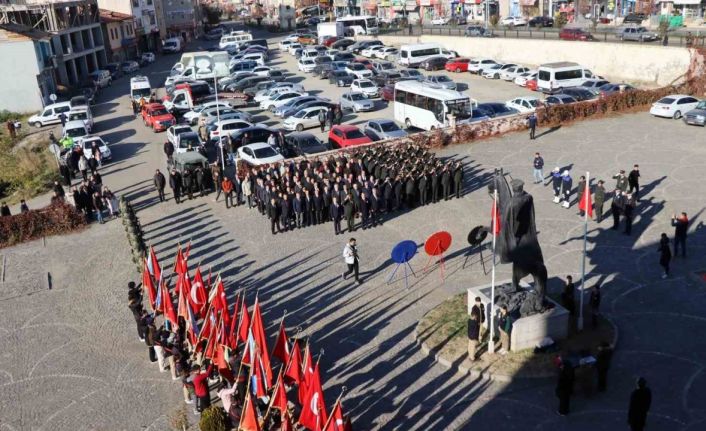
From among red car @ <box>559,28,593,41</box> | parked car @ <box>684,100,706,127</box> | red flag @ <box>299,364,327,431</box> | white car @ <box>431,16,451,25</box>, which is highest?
white car @ <box>431,16,451,25</box>

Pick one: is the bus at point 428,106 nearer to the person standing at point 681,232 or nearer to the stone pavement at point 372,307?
the stone pavement at point 372,307

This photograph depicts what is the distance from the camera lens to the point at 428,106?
33875 mm

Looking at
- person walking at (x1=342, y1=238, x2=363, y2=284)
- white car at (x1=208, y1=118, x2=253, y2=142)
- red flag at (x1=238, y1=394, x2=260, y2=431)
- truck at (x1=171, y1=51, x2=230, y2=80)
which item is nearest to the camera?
red flag at (x1=238, y1=394, x2=260, y2=431)

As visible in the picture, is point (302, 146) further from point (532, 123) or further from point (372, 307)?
point (372, 307)

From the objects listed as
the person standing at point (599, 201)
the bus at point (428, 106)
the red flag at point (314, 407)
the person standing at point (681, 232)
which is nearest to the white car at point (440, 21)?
the bus at point (428, 106)

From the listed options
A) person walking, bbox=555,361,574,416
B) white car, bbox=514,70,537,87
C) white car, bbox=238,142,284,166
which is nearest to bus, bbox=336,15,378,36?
white car, bbox=514,70,537,87

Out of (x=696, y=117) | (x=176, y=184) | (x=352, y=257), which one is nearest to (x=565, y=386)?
(x=352, y=257)

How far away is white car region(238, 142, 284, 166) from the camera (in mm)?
28031

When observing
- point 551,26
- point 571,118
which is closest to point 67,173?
point 571,118

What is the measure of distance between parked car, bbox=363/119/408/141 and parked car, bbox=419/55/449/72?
2445cm

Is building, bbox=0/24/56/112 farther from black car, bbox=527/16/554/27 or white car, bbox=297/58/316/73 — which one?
black car, bbox=527/16/554/27

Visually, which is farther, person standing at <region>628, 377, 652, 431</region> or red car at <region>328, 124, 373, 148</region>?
red car at <region>328, 124, 373, 148</region>

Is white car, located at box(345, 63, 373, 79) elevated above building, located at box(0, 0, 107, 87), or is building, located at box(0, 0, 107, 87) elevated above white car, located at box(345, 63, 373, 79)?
building, located at box(0, 0, 107, 87)

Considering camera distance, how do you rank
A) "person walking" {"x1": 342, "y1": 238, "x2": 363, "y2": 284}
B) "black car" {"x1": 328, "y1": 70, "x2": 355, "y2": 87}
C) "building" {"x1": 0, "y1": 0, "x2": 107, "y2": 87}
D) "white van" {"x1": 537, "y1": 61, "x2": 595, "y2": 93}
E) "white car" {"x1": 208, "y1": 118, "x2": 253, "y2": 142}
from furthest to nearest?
1. "building" {"x1": 0, "y1": 0, "x2": 107, "y2": 87}
2. "black car" {"x1": 328, "y1": 70, "x2": 355, "y2": 87}
3. "white van" {"x1": 537, "y1": 61, "x2": 595, "y2": 93}
4. "white car" {"x1": 208, "y1": 118, "x2": 253, "y2": 142}
5. "person walking" {"x1": 342, "y1": 238, "x2": 363, "y2": 284}
